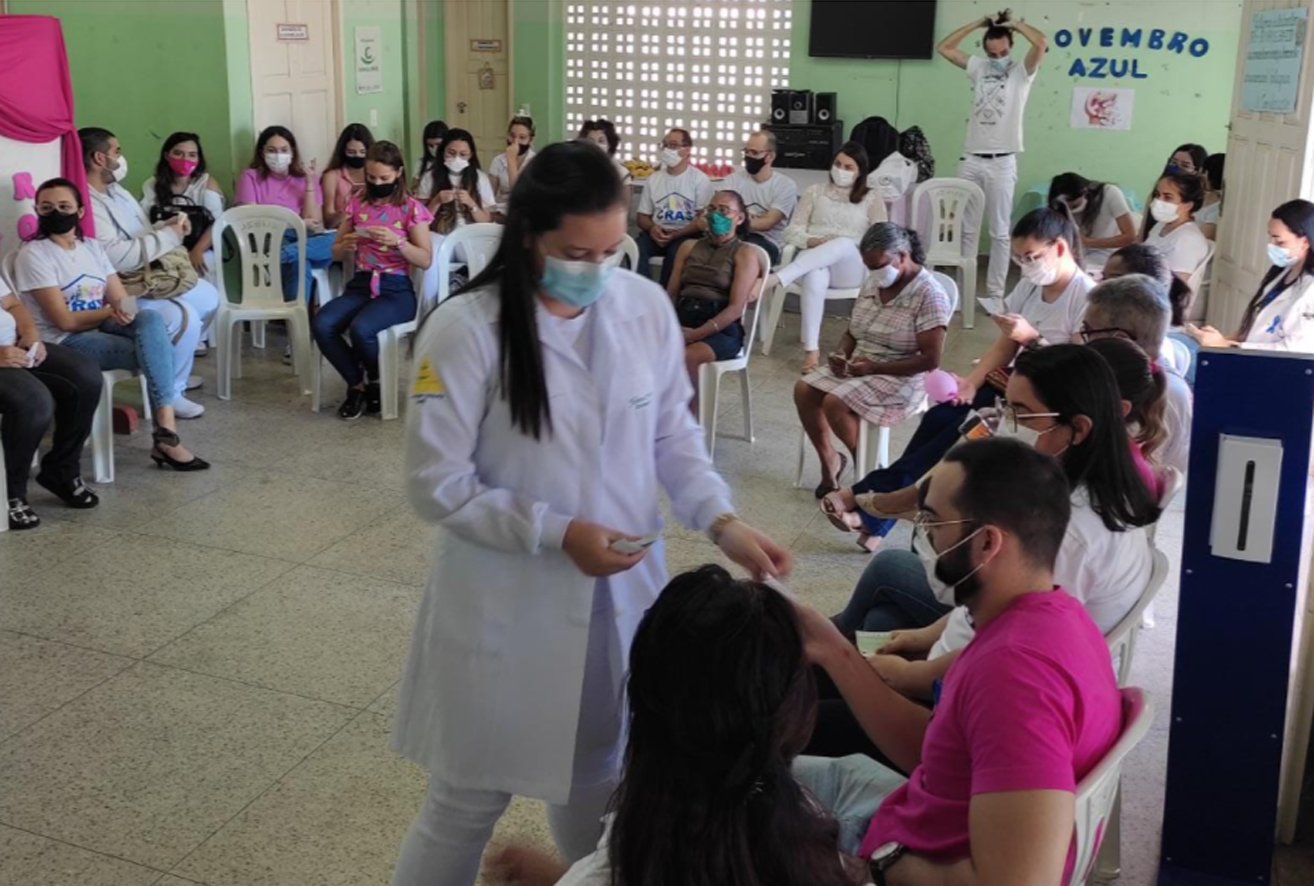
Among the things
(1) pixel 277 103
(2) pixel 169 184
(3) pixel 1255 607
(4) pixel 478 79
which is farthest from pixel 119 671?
(4) pixel 478 79

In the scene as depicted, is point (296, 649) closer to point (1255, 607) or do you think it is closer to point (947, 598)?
point (947, 598)

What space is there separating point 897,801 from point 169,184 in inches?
244

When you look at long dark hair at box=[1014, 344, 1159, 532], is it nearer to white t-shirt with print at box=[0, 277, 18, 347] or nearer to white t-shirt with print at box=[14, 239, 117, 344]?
white t-shirt with print at box=[0, 277, 18, 347]

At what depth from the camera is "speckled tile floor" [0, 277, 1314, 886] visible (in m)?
2.98

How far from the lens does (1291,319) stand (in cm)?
524

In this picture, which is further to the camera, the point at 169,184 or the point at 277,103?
the point at 277,103

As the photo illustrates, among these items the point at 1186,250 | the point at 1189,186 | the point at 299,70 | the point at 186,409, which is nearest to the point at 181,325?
the point at 186,409

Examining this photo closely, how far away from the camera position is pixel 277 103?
827 centimetres

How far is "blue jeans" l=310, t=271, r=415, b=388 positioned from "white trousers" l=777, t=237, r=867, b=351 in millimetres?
2184

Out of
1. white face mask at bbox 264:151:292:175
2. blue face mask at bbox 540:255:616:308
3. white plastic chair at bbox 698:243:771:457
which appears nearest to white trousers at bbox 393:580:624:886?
blue face mask at bbox 540:255:616:308

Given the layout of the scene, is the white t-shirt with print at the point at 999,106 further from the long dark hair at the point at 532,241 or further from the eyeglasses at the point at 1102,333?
the long dark hair at the point at 532,241

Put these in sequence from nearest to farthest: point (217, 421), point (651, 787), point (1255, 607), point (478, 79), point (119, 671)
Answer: point (651, 787)
point (1255, 607)
point (119, 671)
point (217, 421)
point (478, 79)

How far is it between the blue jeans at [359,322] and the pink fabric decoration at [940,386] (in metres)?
2.62

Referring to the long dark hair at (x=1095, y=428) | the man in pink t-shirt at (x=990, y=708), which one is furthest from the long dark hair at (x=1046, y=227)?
the man in pink t-shirt at (x=990, y=708)
